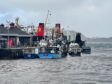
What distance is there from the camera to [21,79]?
68625 millimetres

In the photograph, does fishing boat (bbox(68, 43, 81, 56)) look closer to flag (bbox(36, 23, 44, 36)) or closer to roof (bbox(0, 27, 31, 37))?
flag (bbox(36, 23, 44, 36))

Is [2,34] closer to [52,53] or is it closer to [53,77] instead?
[52,53]

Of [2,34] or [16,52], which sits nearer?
[16,52]

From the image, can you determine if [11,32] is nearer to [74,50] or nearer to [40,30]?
[40,30]

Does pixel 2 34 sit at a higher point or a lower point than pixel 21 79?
higher

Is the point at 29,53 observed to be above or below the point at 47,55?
above

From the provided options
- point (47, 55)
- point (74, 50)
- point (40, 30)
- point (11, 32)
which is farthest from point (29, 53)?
point (74, 50)

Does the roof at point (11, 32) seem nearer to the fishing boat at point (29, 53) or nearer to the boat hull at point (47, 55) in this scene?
the fishing boat at point (29, 53)

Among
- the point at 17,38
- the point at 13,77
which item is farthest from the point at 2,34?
the point at 13,77

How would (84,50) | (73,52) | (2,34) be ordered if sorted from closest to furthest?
(2,34), (73,52), (84,50)

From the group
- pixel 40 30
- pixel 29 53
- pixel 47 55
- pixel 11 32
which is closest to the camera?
pixel 47 55

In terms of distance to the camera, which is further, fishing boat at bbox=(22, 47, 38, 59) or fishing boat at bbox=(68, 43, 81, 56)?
fishing boat at bbox=(68, 43, 81, 56)

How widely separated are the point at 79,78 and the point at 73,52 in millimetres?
85608

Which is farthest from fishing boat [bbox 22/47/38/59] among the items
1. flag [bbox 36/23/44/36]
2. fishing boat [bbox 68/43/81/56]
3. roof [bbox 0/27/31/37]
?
fishing boat [bbox 68/43/81/56]
